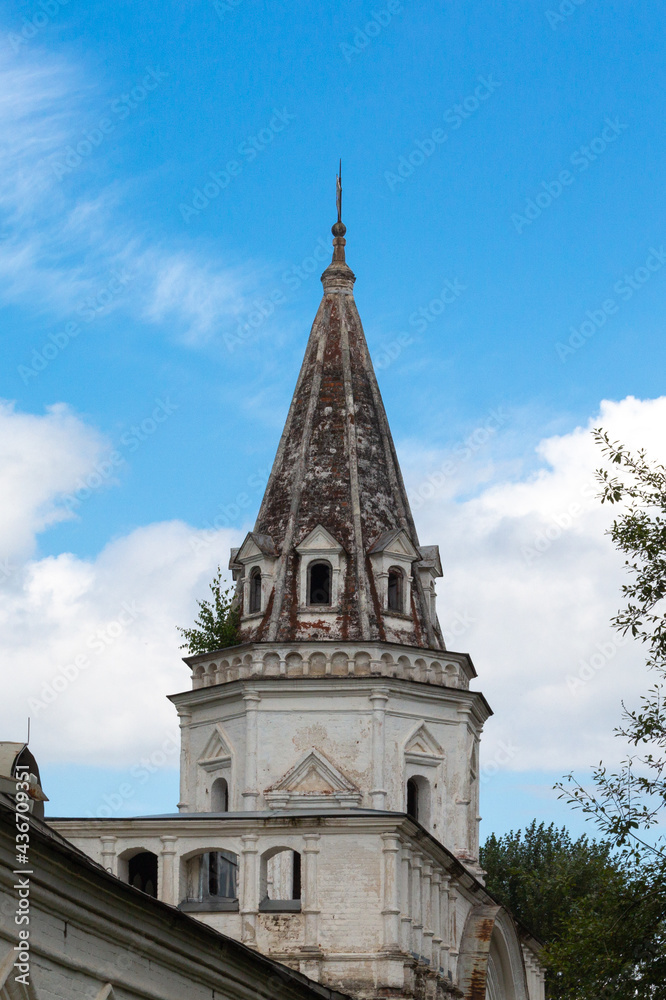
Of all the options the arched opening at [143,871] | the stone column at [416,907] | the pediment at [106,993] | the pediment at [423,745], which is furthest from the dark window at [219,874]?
the pediment at [106,993]

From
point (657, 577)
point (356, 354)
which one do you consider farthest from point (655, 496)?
point (356, 354)

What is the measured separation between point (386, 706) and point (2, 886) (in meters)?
20.5

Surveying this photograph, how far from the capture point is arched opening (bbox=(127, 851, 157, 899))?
27.4 metres

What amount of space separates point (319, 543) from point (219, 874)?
793cm

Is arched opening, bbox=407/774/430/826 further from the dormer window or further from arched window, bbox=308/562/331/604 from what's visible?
arched window, bbox=308/562/331/604

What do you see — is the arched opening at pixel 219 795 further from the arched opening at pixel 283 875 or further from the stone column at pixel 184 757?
the arched opening at pixel 283 875

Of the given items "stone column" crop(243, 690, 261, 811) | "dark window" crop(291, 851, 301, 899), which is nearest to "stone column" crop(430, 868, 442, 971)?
"dark window" crop(291, 851, 301, 899)

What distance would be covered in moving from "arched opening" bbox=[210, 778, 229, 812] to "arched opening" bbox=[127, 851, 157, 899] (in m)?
5.11

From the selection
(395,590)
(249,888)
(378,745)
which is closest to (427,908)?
(249,888)

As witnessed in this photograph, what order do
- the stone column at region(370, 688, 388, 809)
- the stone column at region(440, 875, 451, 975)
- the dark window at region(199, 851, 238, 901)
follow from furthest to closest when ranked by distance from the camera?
the stone column at region(370, 688, 388, 809)
the stone column at region(440, 875, 451, 975)
the dark window at region(199, 851, 238, 901)

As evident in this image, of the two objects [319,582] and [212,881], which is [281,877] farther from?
[319,582]

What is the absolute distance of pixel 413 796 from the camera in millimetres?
32906

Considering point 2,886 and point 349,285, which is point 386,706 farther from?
point 2,886

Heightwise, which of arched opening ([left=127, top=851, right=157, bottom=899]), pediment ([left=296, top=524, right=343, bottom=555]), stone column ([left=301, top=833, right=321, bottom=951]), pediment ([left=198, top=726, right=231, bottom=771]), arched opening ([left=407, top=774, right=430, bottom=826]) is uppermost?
pediment ([left=296, top=524, right=343, bottom=555])
